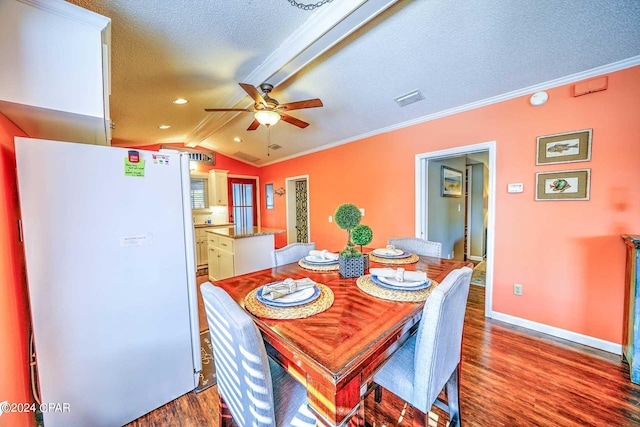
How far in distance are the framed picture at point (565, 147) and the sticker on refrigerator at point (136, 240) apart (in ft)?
10.8

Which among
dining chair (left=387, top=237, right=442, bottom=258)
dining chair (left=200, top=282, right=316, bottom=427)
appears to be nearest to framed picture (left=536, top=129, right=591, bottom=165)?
dining chair (left=387, top=237, right=442, bottom=258)

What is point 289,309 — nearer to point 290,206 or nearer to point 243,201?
point 290,206

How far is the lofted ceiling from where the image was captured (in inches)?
59.7

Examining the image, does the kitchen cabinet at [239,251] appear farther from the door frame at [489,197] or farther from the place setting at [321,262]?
the door frame at [489,197]

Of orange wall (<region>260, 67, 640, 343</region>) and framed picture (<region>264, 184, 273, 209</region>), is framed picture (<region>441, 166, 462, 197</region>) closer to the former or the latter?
orange wall (<region>260, 67, 640, 343</region>)

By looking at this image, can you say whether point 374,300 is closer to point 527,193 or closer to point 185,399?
point 185,399

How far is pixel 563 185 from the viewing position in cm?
209

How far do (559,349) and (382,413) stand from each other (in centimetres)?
176

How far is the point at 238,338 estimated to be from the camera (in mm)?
731

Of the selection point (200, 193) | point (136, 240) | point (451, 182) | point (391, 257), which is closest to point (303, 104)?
point (391, 257)

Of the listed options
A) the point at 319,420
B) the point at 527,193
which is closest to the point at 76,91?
the point at 319,420

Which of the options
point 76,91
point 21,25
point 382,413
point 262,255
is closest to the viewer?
point 21,25

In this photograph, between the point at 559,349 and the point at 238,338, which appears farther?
the point at 559,349

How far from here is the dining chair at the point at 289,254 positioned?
178 centimetres
